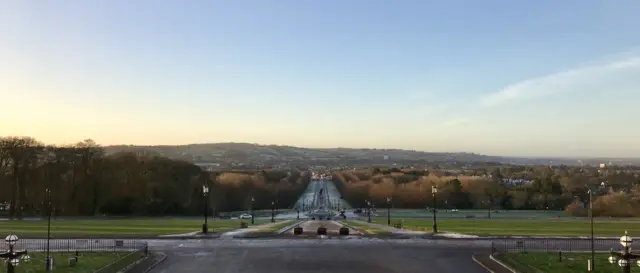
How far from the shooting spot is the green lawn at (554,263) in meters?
30.6

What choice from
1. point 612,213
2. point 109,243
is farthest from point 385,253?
point 612,213

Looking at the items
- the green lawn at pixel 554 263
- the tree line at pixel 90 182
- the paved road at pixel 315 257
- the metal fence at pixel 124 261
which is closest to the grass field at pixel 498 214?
the tree line at pixel 90 182

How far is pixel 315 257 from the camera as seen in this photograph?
35281 millimetres

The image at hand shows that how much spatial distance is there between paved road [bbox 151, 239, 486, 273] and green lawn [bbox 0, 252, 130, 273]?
10.5 ft

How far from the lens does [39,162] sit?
88625 millimetres

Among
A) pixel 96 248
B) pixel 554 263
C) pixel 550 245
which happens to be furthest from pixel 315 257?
pixel 550 245

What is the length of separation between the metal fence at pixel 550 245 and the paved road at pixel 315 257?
297 cm

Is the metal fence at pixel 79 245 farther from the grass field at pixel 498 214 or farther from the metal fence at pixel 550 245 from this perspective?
the grass field at pixel 498 214

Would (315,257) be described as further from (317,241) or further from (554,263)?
(554,263)

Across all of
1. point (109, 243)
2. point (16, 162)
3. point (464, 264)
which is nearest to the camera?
point (464, 264)

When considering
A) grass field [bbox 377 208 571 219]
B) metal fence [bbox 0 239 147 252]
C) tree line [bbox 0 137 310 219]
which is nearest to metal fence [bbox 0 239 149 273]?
metal fence [bbox 0 239 147 252]

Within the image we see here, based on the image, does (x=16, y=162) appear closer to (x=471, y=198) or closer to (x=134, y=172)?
(x=134, y=172)

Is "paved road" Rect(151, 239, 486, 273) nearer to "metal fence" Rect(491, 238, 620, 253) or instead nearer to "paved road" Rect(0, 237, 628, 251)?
"paved road" Rect(0, 237, 628, 251)

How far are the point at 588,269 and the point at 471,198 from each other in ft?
393
